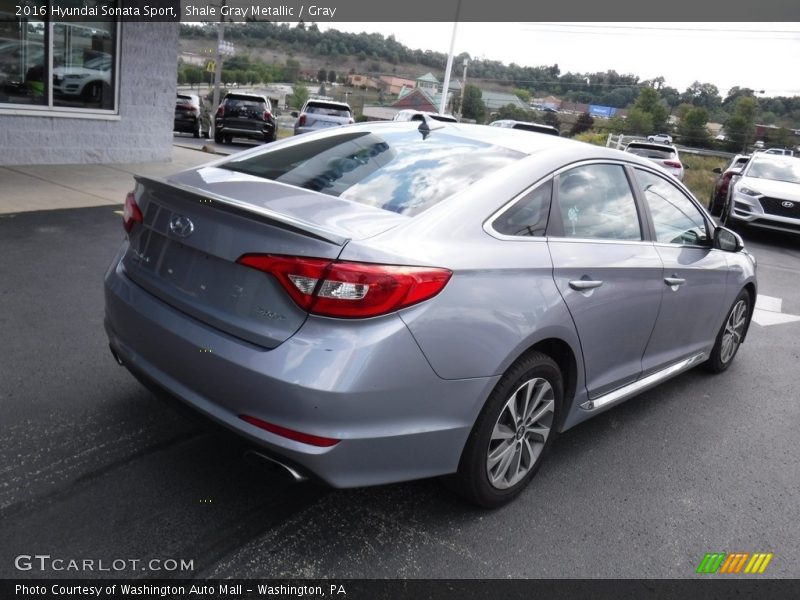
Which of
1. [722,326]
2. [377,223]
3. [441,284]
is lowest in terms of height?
[722,326]

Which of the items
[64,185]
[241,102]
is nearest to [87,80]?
[64,185]

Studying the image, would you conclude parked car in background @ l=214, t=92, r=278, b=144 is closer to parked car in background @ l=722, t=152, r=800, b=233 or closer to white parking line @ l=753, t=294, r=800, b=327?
parked car in background @ l=722, t=152, r=800, b=233

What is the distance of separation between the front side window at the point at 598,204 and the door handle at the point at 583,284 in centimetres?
23

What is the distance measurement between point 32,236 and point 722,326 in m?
6.02

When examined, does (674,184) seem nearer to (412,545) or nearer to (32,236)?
(412,545)

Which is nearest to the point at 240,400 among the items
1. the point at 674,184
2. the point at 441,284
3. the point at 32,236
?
the point at 441,284

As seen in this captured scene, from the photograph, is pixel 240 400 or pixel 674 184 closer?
pixel 240 400

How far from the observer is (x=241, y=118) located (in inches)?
866

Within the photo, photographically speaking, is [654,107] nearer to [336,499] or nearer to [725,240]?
[725,240]

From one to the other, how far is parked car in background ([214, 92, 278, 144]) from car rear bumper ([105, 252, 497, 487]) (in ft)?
67.1

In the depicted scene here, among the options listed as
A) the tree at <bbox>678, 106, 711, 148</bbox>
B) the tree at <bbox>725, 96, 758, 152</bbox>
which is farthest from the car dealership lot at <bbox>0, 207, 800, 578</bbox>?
the tree at <bbox>678, 106, 711, 148</bbox>

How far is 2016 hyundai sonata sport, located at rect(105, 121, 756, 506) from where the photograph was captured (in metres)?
2.37

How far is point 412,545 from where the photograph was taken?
2.77 m

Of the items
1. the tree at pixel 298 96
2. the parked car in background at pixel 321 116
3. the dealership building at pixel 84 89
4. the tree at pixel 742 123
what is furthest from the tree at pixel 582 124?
the dealership building at pixel 84 89
